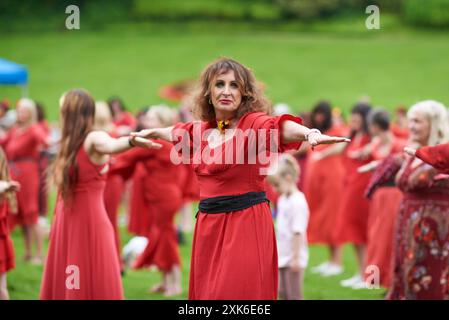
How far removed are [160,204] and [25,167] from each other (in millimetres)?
3199

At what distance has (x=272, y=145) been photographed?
5934 millimetres

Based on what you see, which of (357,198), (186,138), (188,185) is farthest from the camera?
(188,185)

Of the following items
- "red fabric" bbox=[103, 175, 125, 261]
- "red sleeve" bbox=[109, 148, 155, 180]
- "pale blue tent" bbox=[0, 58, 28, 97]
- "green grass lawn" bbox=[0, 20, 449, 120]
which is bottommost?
"red fabric" bbox=[103, 175, 125, 261]

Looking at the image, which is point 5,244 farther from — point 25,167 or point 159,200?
point 25,167

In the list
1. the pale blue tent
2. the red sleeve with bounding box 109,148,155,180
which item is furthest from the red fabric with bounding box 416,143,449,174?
the pale blue tent

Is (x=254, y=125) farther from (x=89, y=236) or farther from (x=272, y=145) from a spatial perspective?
(x=89, y=236)

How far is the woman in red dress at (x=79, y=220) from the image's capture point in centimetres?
762

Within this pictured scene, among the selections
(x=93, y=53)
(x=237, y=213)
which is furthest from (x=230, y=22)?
(x=237, y=213)

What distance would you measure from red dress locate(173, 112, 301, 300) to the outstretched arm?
0.05m

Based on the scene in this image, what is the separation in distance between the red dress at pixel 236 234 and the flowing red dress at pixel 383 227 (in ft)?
13.8

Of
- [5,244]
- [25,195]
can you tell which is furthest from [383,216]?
[25,195]

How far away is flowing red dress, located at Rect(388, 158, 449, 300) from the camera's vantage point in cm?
797

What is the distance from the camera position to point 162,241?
10.4 meters

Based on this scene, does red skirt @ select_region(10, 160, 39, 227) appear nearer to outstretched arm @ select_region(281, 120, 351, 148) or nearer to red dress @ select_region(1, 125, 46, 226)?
red dress @ select_region(1, 125, 46, 226)
